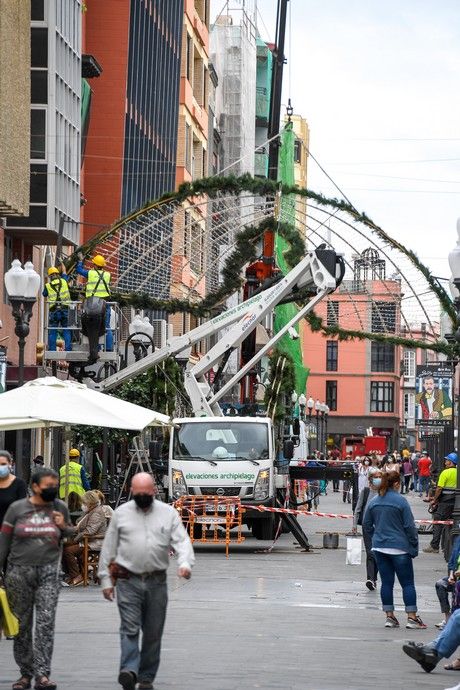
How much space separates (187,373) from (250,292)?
16.2ft

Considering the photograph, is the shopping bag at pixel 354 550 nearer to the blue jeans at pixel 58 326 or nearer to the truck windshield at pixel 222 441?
the truck windshield at pixel 222 441

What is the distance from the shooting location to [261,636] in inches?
677

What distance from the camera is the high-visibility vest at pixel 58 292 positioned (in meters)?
36.6

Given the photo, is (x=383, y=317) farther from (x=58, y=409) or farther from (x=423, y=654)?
(x=423, y=654)

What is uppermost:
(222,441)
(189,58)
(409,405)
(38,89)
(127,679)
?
(189,58)

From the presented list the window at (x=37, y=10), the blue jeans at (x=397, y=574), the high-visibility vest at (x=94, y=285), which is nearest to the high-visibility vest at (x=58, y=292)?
the high-visibility vest at (x=94, y=285)

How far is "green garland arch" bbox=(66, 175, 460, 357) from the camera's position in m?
37.9

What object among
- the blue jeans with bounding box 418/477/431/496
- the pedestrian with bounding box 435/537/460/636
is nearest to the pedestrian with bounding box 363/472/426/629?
the pedestrian with bounding box 435/537/460/636

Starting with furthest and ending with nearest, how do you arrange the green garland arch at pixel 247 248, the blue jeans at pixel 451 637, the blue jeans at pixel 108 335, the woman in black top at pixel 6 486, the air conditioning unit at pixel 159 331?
the air conditioning unit at pixel 159 331 < the green garland arch at pixel 247 248 < the blue jeans at pixel 108 335 < the woman in black top at pixel 6 486 < the blue jeans at pixel 451 637

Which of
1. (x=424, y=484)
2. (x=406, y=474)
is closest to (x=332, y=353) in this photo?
Answer: (x=406, y=474)

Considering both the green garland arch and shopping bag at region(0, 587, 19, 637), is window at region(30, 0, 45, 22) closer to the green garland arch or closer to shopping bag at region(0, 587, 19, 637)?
the green garland arch

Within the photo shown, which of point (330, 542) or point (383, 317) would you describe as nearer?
point (330, 542)

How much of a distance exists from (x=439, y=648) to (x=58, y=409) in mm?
8726

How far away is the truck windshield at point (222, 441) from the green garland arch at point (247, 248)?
462 centimetres
